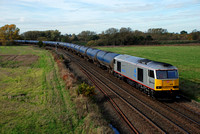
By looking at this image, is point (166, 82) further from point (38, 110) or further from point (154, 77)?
point (38, 110)

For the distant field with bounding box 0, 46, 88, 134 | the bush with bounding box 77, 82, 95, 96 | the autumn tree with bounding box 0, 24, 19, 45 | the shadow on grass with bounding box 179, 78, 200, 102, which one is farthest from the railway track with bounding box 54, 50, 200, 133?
the autumn tree with bounding box 0, 24, 19, 45

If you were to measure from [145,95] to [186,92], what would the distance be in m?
3.98

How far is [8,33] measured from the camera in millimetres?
97875

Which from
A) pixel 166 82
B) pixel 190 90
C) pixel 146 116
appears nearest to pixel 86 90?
pixel 146 116

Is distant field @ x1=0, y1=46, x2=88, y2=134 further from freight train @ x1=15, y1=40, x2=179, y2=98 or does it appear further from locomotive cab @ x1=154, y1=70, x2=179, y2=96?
locomotive cab @ x1=154, y1=70, x2=179, y2=96

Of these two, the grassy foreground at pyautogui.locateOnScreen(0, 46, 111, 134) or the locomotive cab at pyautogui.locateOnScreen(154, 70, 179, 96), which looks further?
the locomotive cab at pyautogui.locateOnScreen(154, 70, 179, 96)

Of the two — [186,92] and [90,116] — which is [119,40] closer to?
[186,92]

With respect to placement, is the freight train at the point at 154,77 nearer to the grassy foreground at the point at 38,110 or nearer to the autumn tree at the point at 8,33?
the grassy foreground at the point at 38,110

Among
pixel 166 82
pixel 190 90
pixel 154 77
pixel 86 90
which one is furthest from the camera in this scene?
pixel 190 90

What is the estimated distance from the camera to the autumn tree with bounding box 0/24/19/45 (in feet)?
311

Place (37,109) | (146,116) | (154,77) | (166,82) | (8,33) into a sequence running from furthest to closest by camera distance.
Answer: (8,33) → (154,77) → (166,82) → (37,109) → (146,116)

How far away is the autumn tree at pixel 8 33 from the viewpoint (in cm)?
9475

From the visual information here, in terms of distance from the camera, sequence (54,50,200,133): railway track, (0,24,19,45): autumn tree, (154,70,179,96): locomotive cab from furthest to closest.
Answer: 1. (0,24,19,45): autumn tree
2. (154,70,179,96): locomotive cab
3. (54,50,200,133): railway track

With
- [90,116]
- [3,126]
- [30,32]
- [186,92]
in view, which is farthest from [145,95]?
[30,32]
